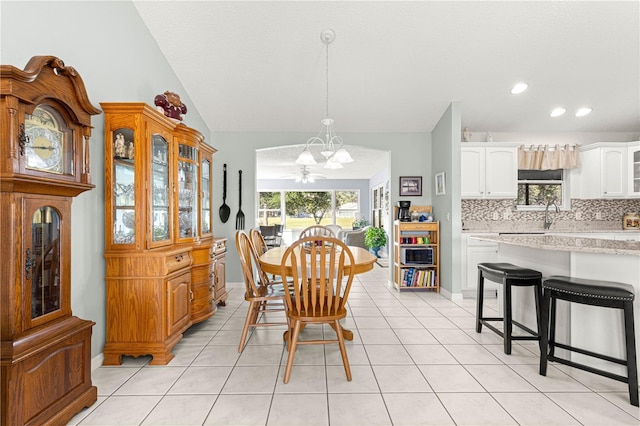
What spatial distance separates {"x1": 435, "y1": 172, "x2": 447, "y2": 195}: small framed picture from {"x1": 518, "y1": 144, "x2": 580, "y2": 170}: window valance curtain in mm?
1273

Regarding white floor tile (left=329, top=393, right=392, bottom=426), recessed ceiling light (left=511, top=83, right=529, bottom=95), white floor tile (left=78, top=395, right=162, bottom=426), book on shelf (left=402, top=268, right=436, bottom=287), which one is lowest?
white floor tile (left=78, top=395, right=162, bottom=426)

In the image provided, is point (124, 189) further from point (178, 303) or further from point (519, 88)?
point (519, 88)

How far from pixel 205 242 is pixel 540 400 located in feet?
9.64

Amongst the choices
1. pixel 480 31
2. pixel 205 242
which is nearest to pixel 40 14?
pixel 205 242

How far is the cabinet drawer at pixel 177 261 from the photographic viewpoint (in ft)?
7.70

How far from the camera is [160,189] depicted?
256cm

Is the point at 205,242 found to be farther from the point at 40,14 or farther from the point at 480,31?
the point at 480,31

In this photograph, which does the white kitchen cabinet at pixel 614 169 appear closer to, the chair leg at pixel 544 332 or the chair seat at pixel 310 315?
the chair leg at pixel 544 332

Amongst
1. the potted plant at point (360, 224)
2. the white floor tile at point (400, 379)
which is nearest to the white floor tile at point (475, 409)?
the white floor tile at point (400, 379)

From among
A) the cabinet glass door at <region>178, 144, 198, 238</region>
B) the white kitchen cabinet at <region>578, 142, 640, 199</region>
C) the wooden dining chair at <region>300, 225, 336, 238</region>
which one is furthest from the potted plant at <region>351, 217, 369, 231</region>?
the cabinet glass door at <region>178, 144, 198, 238</region>

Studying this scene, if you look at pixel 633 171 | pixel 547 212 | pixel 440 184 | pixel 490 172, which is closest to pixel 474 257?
pixel 440 184

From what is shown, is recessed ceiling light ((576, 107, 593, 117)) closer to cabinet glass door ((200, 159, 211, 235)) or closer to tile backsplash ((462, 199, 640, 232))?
tile backsplash ((462, 199, 640, 232))

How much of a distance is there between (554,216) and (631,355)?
11.4ft

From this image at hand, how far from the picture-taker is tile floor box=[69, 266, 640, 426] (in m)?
1.67
